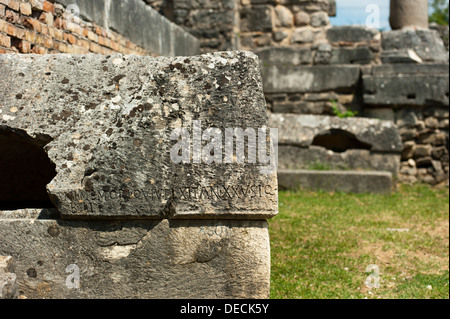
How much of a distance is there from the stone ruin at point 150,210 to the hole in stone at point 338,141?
206 inches

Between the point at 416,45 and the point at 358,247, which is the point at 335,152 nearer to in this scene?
the point at 416,45

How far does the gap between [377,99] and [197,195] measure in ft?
20.3

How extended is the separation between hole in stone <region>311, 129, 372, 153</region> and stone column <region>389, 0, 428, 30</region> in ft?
7.77

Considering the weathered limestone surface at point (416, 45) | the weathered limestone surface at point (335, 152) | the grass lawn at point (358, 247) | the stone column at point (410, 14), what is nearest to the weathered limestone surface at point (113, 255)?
the grass lawn at point (358, 247)

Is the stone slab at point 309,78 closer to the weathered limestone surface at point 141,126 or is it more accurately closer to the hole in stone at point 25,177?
the hole in stone at point 25,177

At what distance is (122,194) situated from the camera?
6.31ft

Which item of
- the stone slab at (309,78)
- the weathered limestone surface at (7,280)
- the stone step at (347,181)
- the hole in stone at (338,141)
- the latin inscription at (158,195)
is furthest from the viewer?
the stone slab at (309,78)

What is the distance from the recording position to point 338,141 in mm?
7352

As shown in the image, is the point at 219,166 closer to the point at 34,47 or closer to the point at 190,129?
the point at 190,129

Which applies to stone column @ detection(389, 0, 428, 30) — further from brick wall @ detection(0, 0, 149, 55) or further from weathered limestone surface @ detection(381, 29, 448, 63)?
brick wall @ detection(0, 0, 149, 55)

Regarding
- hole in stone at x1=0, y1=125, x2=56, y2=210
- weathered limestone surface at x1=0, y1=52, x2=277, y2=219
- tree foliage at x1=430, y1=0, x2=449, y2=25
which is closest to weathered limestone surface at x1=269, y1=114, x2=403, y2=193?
hole in stone at x1=0, y1=125, x2=56, y2=210

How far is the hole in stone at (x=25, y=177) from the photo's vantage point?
3178 millimetres

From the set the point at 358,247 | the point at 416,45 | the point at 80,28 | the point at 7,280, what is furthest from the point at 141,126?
the point at 416,45

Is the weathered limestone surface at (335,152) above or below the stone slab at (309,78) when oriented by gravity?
below
